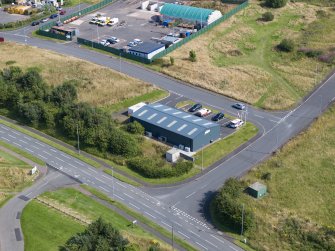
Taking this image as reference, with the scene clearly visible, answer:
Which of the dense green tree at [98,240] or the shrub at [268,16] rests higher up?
the shrub at [268,16]

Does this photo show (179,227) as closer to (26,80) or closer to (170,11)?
(26,80)

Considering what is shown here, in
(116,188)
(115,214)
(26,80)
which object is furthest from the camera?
(26,80)

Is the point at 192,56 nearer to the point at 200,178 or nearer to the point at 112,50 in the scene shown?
the point at 112,50

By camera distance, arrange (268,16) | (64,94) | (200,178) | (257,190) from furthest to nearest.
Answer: (268,16)
(64,94)
(200,178)
(257,190)

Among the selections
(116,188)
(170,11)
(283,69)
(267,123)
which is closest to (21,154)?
(116,188)

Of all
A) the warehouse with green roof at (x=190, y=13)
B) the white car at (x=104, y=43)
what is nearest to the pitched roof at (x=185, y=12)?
the warehouse with green roof at (x=190, y=13)

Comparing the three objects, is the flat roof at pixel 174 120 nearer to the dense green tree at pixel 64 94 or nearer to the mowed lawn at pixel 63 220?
the dense green tree at pixel 64 94

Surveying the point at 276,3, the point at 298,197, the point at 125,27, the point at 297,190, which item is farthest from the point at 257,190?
the point at 276,3
